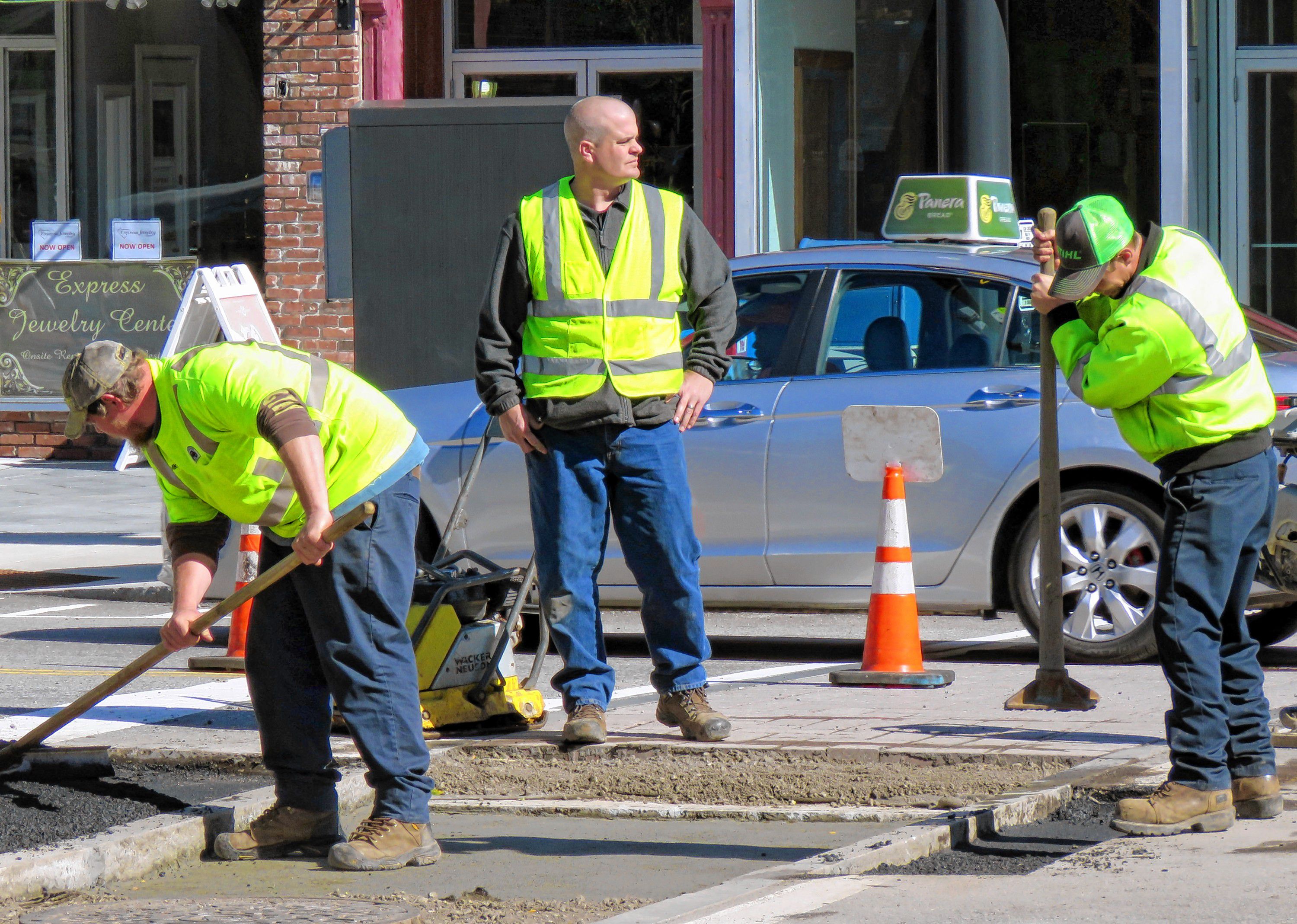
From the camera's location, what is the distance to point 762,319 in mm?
8461

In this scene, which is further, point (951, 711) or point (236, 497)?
point (951, 711)

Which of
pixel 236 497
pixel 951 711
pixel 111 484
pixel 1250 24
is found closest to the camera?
pixel 236 497

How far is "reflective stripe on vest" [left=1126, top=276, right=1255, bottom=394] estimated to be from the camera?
5062 mm

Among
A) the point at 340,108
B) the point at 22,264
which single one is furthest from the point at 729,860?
the point at 22,264

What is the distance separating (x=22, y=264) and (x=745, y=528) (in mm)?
10135

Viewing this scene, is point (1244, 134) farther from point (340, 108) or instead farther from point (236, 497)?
point (236, 497)

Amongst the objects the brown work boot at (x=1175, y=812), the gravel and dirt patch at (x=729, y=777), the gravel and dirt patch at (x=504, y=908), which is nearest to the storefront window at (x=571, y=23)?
the gravel and dirt patch at (x=729, y=777)

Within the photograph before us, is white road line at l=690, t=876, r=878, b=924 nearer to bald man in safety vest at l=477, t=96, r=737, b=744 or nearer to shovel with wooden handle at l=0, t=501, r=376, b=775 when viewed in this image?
shovel with wooden handle at l=0, t=501, r=376, b=775

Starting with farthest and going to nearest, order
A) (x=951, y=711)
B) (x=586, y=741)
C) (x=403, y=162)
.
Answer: (x=403, y=162) < (x=951, y=711) < (x=586, y=741)

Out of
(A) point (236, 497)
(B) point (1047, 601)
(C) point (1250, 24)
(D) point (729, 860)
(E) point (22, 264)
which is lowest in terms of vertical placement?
(D) point (729, 860)

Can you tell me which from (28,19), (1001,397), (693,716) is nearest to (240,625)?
(693,716)

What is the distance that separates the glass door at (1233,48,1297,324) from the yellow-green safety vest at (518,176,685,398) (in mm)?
9321

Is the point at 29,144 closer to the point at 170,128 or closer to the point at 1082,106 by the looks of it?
the point at 170,128

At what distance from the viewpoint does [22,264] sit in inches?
652
